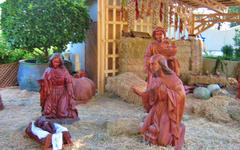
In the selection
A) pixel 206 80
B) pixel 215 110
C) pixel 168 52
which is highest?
pixel 168 52

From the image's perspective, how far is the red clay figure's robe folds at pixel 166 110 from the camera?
3.07 m

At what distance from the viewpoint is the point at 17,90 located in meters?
6.31

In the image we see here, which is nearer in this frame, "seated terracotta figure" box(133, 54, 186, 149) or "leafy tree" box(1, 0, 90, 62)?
"seated terracotta figure" box(133, 54, 186, 149)

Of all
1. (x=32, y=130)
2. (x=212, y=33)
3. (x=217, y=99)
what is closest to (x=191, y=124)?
(x=217, y=99)

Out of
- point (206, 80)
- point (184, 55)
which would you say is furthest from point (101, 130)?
point (184, 55)

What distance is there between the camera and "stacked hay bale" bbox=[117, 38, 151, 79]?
6039 millimetres

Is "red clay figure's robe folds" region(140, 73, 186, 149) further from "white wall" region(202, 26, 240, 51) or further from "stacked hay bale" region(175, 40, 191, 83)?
"white wall" region(202, 26, 240, 51)

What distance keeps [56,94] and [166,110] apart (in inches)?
62.7

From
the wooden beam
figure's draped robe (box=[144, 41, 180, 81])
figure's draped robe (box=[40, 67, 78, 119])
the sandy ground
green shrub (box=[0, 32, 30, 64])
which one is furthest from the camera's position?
the wooden beam

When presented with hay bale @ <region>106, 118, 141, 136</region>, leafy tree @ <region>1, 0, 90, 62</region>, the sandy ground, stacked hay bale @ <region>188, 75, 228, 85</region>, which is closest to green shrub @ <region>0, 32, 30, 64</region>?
leafy tree @ <region>1, 0, 90, 62</region>

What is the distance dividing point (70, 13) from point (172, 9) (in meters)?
2.80

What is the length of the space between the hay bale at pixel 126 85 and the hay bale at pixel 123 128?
1.52m

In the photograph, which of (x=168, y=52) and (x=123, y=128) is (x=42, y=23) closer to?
(x=168, y=52)

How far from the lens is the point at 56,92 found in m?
4.01
